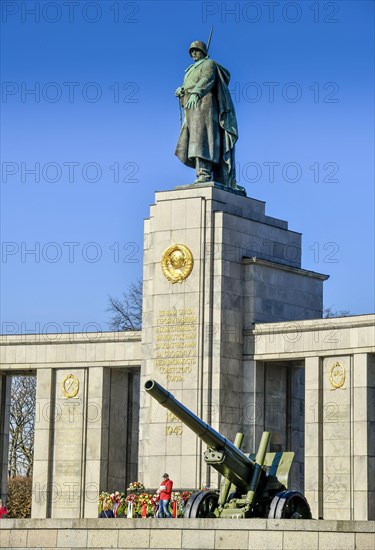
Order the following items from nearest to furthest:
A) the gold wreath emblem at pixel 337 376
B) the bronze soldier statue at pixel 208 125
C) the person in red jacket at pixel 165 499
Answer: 1. the person in red jacket at pixel 165 499
2. the gold wreath emblem at pixel 337 376
3. the bronze soldier statue at pixel 208 125

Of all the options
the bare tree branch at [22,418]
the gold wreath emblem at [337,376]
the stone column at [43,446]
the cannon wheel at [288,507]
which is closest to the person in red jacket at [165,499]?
the cannon wheel at [288,507]

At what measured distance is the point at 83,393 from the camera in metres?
47.6

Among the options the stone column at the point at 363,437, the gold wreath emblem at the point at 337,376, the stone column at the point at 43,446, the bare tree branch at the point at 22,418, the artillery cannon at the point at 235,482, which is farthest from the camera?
the bare tree branch at the point at 22,418

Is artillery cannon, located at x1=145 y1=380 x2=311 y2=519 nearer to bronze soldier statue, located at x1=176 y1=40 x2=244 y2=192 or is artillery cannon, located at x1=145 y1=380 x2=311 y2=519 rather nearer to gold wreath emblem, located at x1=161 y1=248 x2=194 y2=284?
gold wreath emblem, located at x1=161 y1=248 x2=194 y2=284

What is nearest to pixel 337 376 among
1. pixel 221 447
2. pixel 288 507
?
pixel 221 447

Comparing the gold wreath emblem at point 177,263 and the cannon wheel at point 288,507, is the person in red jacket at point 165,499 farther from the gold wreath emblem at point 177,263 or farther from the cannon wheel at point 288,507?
the gold wreath emblem at point 177,263

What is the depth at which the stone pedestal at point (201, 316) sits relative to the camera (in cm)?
4381

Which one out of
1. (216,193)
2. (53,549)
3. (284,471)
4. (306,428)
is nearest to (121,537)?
(53,549)

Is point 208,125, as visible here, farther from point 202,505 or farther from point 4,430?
point 202,505

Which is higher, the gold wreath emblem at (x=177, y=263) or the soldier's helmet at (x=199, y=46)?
the soldier's helmet at (x=199, y=46)

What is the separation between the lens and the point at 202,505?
3550cm

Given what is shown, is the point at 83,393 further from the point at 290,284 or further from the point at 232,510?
the point at 232,510

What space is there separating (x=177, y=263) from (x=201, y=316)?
179 cm

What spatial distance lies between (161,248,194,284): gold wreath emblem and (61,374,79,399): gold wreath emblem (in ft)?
17.1
